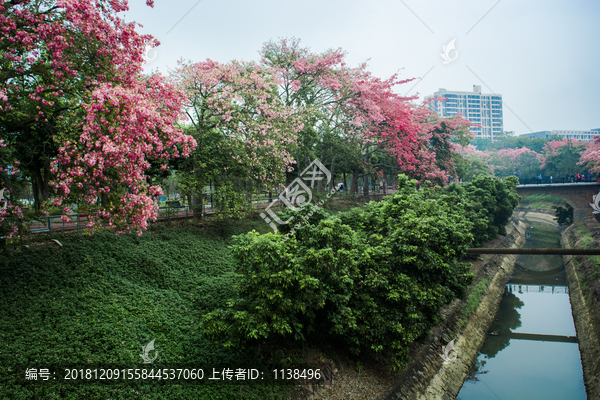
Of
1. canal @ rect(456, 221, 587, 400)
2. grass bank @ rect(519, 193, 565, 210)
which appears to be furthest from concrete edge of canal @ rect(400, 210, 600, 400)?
grass bank @ rect(519, 193, 565, 210)

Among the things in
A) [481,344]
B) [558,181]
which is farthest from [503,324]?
[558,181]

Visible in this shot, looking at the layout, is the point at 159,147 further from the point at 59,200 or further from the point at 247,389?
the point at 247,389

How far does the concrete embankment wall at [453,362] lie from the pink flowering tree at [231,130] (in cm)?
927

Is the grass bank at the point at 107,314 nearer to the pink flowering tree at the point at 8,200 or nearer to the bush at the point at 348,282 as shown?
the bush at the point at 348,282

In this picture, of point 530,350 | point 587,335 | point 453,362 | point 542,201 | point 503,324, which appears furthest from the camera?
point 542,201

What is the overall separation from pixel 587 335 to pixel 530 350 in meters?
2.24

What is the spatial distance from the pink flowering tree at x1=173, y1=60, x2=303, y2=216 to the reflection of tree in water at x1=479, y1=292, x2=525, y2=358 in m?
12.1

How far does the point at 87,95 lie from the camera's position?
307 inches

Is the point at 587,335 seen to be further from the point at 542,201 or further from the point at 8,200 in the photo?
the point at 542,201

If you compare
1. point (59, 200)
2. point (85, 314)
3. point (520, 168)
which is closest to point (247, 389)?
point (85, 314)

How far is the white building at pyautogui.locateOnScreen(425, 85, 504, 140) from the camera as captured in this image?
105m

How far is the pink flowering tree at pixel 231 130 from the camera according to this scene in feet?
49.9

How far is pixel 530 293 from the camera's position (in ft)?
73.9

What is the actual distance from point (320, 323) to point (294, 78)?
1503 centimetres
